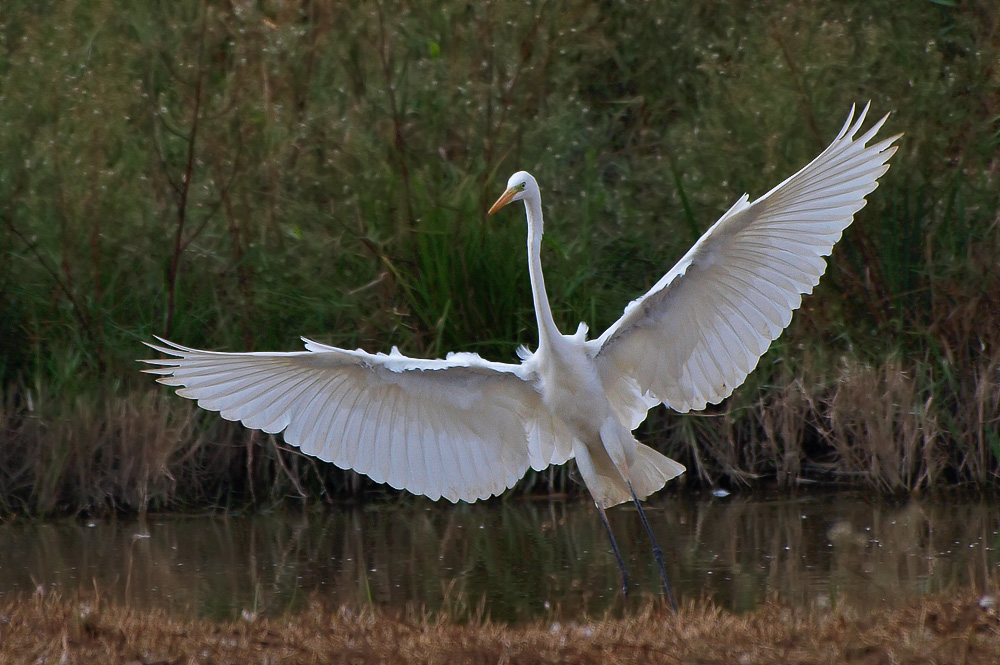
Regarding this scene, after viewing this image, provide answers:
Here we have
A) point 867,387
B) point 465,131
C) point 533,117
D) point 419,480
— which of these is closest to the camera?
point 419,480

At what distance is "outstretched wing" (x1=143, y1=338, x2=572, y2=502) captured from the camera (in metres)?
4.49

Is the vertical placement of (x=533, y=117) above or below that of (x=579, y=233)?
above

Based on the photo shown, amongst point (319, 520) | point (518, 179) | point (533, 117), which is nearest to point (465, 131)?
point (533, 117)

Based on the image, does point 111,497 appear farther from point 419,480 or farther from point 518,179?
point 518,179

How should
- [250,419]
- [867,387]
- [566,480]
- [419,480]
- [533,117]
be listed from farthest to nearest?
1. [533,117]
2. [566,480]
3. [867,387]
4. [419,480]
5. [250,419]

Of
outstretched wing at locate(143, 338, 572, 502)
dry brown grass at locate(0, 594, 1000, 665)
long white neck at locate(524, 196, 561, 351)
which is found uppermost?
long white neck at locate(524, 196, 561, 351)

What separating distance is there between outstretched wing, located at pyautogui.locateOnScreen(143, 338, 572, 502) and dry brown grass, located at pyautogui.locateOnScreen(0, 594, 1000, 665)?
701mm

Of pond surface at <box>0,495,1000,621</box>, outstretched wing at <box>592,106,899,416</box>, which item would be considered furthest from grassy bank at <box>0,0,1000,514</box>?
outstretched wing at <box>592,106,899,416</box>

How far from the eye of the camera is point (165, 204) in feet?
26.9

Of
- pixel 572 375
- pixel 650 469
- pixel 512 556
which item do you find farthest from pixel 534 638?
pixel 512 556

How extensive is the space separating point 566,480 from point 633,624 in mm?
3092

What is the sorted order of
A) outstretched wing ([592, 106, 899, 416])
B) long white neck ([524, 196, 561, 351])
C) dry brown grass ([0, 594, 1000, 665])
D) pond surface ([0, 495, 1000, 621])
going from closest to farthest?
1. dry brown grass ([0, 594, 1000, 665])
2. outstretched wing ([592, 106, 899, 416])
3. long white neck ([524, 196, 561, 351])
4. pond surface ([0, 495, 1000, 621])

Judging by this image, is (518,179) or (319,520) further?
(319,520)

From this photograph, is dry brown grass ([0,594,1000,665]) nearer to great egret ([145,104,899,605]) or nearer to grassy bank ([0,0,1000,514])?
great egret ([145,104,899,605])
